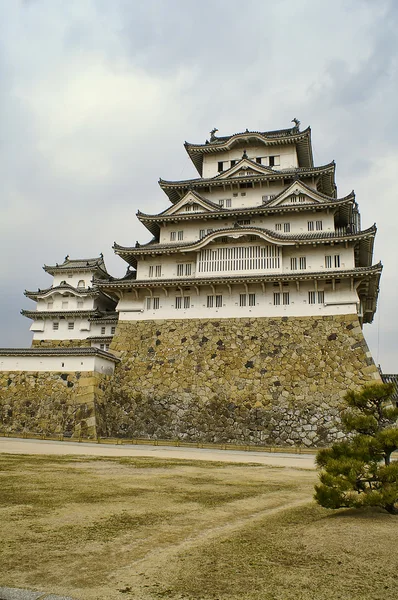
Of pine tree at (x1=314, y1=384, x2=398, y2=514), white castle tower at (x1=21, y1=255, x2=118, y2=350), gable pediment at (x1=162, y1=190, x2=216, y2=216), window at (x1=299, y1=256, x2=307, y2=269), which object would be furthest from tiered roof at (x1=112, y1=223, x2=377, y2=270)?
pine tree at (x1=314, y1=384, x2=398, y2=514)

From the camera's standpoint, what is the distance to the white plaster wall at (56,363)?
25.8 m

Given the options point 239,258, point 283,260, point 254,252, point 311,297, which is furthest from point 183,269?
point 311,297

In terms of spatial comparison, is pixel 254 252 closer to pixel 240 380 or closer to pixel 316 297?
pixel 316 297

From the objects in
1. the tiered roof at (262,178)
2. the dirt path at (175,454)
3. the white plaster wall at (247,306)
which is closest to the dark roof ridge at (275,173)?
the tiered roof at (262,178)

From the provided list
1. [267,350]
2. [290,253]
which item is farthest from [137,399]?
[290,253]

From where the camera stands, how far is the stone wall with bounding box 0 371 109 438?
959 inches

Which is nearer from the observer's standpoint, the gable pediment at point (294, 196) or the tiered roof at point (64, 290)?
the gable pediment at point (294, 196)

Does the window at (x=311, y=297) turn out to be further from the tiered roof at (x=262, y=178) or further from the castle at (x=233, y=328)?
the tiered roof at (x=262, y=178)

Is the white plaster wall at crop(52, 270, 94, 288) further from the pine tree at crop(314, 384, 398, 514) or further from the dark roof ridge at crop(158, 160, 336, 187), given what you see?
the pine tree at crop(314, 384, 398, 514)

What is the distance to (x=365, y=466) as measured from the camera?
6.96 metres

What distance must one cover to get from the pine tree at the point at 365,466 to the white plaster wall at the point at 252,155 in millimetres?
30149

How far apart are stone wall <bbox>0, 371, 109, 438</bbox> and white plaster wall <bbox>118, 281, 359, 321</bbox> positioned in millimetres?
5531

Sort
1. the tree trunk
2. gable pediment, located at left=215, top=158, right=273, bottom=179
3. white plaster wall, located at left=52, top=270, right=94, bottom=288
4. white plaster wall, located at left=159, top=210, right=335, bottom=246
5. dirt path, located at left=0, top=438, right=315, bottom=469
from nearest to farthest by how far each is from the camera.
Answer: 1. the tree trunk
2. dirt path, located at left=0, top=438, right=315, bottom=469
3. white plaster wall, located at left=159, top=210, right=335, bottom=246
4. gable pediment, located at left=215, top=158, right=273, bottom=179
5. white plaster wall, located at left=52, top=270, right=94, bottom=288

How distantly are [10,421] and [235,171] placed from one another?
2256 cm
